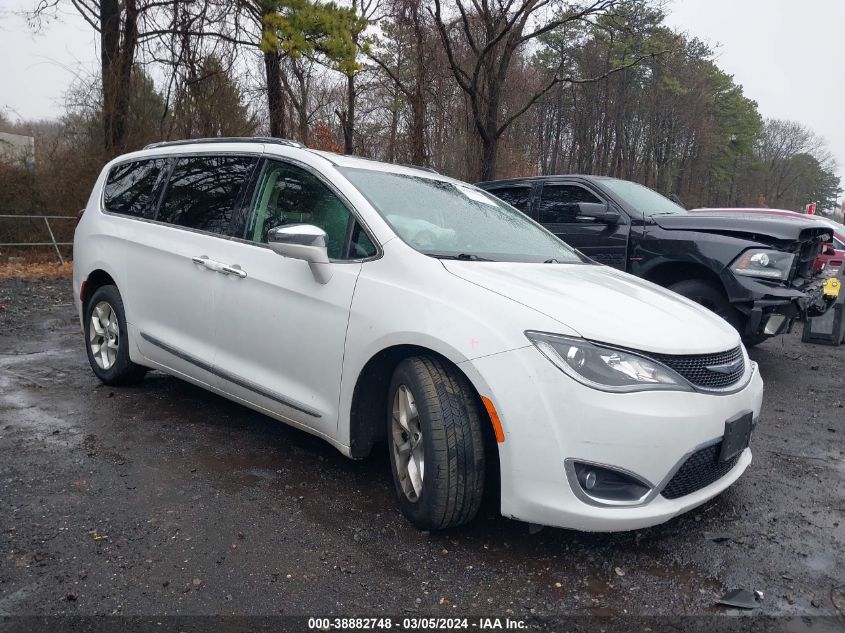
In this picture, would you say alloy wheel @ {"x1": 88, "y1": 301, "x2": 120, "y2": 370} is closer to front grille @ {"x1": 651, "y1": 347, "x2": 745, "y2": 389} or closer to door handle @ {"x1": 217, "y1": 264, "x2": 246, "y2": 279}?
door handle @ {"x1": 217, "y1": 264, "x2": 246, "y2": 279}

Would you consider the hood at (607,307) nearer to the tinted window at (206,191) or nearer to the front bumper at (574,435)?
the front bumper at (574,435)

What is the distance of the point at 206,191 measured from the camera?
13.5 ft

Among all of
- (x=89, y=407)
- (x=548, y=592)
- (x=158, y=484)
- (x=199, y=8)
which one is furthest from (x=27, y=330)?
(x=199, y=8)

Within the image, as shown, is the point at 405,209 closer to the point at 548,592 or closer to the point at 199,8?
the point at 548,592

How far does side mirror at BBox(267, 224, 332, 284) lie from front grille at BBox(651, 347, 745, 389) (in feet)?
5.09

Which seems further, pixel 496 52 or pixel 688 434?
pixel 496 52

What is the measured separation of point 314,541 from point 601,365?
4.61 ft

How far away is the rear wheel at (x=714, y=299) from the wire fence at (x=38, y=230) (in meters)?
14.5

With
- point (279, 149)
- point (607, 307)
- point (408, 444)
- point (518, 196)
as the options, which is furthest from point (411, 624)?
point (518, 196)

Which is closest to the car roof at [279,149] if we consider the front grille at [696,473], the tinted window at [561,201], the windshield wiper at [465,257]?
the windshield wiper at [465,257]

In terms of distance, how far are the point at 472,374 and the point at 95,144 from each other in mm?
17388

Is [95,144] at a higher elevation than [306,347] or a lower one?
higher

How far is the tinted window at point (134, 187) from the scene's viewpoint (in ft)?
14.9

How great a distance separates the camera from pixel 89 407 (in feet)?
14.8
